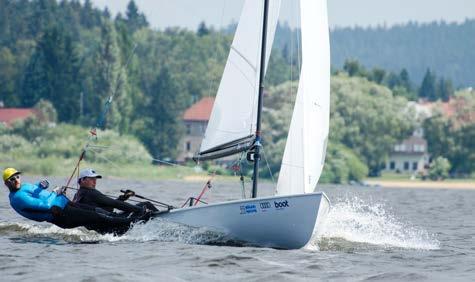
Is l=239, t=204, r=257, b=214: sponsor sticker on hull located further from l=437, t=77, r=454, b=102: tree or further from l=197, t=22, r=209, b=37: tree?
l=437, t=77, r=454, b=102: tree

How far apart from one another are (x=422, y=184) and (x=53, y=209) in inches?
2691

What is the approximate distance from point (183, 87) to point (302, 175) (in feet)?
Answer: 315

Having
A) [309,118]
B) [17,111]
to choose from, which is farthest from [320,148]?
[17,111]

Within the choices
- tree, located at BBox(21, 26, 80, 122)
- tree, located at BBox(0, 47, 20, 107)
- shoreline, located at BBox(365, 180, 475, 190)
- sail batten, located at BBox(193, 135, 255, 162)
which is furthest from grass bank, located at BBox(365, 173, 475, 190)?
sail batten, located at BBox(193, 135, 255, 162)

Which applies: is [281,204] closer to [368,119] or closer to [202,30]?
[368,119]

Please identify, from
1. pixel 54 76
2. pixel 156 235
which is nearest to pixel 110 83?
pixel 54 76

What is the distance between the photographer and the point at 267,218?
20.0 m

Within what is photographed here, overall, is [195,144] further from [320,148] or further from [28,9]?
[320,148]

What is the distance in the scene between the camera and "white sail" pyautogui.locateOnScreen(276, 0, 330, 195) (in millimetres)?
20734

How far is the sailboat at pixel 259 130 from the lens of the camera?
2012 centimetres

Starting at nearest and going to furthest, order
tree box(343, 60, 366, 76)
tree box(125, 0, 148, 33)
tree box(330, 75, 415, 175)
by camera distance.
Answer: tree box(330, 75, 415, 175)
tree box(343, 60, 366, 76)
tree box(125, 0, 148, 33)

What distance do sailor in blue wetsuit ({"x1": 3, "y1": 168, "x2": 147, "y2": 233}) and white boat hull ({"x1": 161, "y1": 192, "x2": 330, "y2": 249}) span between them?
132cm

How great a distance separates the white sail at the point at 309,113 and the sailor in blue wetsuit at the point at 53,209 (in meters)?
2.80

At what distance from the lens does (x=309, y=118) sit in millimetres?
20891
